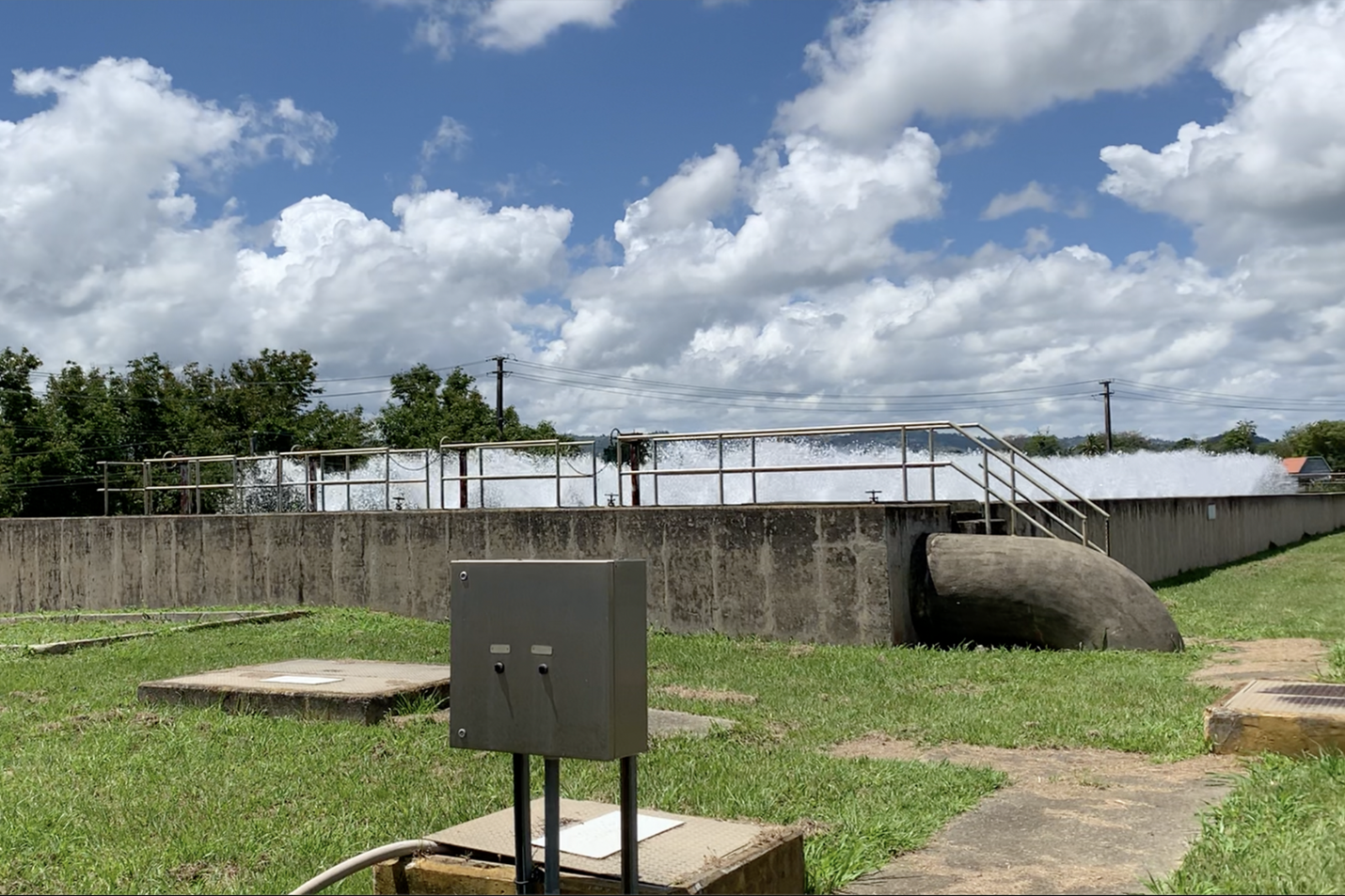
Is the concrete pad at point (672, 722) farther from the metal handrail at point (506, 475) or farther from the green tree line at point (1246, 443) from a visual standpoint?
the green tree line at point (1246, 443)

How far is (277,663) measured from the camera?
1119 cm

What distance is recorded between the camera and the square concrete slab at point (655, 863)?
4.32 meters

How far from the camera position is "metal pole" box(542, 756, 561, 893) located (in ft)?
13.7

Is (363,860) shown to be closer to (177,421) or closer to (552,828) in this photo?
(552,828)

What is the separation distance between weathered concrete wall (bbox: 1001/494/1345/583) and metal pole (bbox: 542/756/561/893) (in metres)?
13.4

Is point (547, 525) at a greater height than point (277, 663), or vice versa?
point (547, 525)

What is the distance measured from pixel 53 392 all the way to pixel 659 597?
130 feet

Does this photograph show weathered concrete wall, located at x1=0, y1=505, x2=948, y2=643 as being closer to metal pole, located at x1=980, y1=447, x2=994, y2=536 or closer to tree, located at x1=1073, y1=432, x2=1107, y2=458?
metal pole, located at x1=980, y1=447, x2=994, y2=536

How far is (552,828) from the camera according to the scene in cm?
424

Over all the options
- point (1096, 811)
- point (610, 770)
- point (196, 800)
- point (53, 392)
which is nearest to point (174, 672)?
point (196, 800)

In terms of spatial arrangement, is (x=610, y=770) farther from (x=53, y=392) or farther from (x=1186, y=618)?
(x=53, y=392)

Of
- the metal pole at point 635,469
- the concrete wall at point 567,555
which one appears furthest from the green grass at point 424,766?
the metal pole at point 635,469

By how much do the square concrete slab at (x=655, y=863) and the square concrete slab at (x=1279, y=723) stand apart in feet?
12.1

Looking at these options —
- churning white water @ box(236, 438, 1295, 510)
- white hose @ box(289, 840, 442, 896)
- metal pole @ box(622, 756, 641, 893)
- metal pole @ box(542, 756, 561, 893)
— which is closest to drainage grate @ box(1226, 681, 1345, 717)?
metal pole @ box(622, 756, 641, 893)
